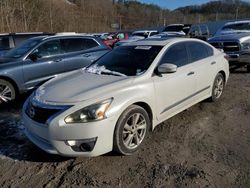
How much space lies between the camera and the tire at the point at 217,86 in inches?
252

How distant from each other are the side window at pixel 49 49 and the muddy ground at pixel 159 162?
2.52 m

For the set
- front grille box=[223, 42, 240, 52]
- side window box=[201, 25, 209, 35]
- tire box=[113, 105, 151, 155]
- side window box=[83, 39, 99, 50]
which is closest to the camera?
tire box=[113, 105, 151, 155]

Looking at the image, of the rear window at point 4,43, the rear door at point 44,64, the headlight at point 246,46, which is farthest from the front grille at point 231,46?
the rear window at point 4,43

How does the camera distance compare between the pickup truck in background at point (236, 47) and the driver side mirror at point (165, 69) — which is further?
the pickup truck in background at point (236, 47)

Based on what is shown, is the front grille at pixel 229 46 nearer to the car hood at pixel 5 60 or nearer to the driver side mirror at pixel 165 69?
the driver side mirror at pixel 165 69

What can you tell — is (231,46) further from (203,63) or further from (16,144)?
(16,144)

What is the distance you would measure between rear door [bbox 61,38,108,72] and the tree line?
18953 millimetres

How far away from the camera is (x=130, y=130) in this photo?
13.8ft

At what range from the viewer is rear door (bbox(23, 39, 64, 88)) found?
23.5ft

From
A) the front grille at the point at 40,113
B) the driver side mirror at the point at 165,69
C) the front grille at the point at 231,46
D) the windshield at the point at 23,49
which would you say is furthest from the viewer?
the front grille at the point at 231,46

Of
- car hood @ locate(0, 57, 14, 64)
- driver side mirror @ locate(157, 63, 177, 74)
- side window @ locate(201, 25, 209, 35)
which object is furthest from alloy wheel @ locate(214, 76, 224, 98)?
side window @ locate(201, 25, 209, 35)

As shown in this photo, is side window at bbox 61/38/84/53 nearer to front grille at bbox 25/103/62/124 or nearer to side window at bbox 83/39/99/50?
side window at bbox 83/39/99/50

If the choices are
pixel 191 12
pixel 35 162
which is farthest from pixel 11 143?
pixel 191 12

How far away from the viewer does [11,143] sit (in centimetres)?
476
